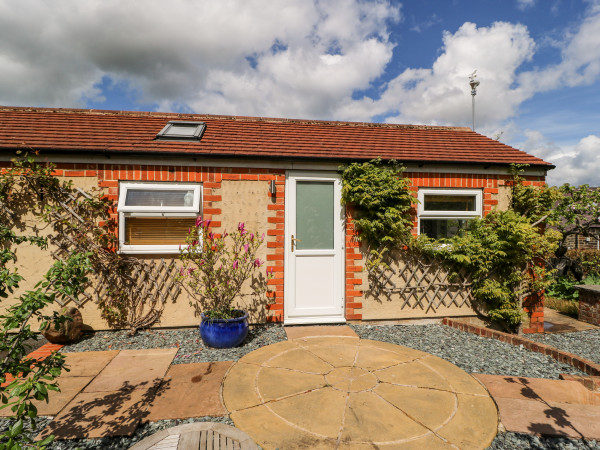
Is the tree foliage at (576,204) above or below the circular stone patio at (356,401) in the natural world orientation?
above

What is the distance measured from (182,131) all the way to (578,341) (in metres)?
7.28

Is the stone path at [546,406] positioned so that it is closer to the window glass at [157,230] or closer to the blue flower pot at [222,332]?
the blue flower pot at [222,332]

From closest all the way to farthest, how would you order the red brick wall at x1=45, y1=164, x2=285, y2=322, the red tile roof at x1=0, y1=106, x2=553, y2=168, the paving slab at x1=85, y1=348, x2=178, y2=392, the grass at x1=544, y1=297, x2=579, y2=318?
1. the paving slab at x1=85, y1=348, x2=178, y2=392
2. the red brick wall at x1=45, y1=164, x2=285, y2=322
3. the red tile roof at x1=0, y1=106, x2=553, y2=168
4. the grass at x1=544, y1=297, x2=579, y2=318

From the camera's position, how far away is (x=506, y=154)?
583cm

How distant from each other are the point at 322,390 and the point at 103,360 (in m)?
2.65

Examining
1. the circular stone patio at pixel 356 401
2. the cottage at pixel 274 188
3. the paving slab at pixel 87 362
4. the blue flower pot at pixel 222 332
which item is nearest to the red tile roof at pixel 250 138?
the cottage at pixel 274 188

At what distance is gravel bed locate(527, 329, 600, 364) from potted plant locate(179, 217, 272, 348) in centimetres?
438

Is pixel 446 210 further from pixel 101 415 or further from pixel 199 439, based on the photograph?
pixel 101 415

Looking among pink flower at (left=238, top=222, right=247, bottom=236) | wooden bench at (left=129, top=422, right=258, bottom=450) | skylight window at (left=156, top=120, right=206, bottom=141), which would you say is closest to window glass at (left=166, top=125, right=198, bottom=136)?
skylight window at (left=156, top=120, right=206, bottom=141)

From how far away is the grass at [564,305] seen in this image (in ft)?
21.6

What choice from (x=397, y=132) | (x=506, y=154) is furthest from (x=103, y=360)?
(x=506, y=154)

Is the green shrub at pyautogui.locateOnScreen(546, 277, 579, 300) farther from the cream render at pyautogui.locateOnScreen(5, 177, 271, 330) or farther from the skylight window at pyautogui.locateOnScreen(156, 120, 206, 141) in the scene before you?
the skylight window at pyautogui.locateOnScreen(156, 120, 206, 141)

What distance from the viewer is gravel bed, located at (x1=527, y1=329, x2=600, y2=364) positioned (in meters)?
4.30

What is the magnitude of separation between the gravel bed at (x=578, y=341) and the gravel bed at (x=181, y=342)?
13.2ft
